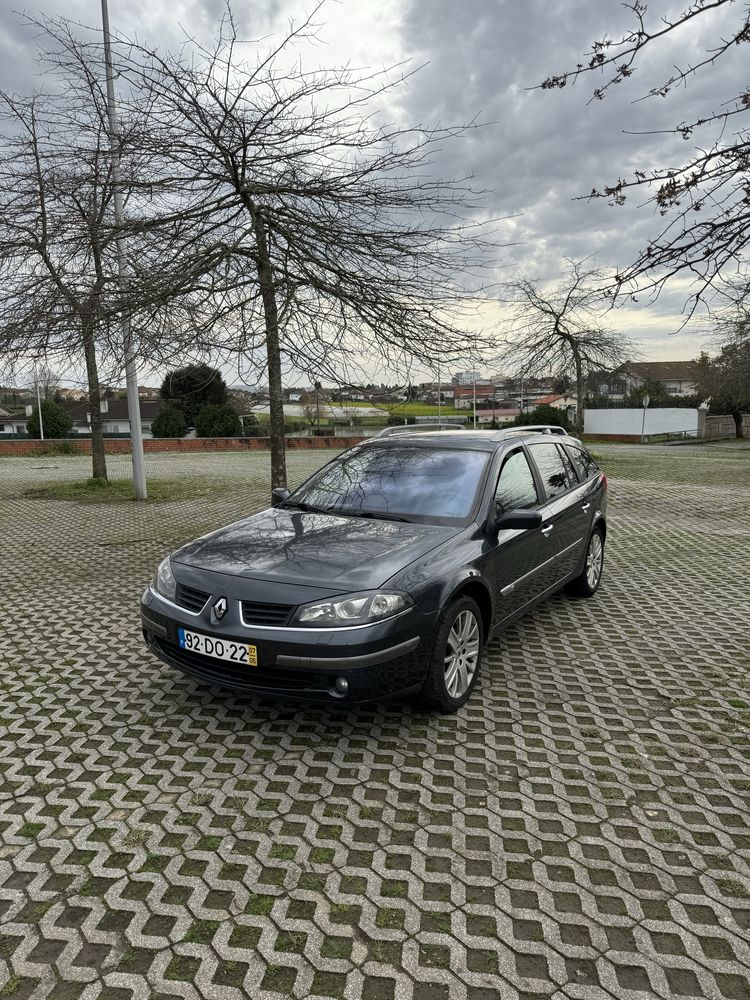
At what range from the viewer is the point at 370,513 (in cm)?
444

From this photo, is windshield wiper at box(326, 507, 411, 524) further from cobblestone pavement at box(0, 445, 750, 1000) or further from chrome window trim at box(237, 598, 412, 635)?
cobblestone pavement at box(0, 445, 750, 1000)

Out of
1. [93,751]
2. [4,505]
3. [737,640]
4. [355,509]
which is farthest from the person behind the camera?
[4,505]

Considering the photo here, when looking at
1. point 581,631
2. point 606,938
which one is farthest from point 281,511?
point 606,938

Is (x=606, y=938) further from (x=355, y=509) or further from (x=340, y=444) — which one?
(x=340, y=444)

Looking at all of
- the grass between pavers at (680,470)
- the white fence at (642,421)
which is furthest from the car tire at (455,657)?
the white fence at (642,421)

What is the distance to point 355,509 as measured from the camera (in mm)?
4543

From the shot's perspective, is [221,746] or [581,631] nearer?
[221,746]

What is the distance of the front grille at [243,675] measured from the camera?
3.32m

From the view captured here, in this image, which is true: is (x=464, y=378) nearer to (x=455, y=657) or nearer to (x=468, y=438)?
(x=468, y=438)

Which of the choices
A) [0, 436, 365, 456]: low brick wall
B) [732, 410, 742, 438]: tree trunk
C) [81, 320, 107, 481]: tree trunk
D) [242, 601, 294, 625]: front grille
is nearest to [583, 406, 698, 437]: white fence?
[732, 410, 742, 438]: tree trunk

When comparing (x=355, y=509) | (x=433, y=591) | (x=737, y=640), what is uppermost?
(x=355, y=509)

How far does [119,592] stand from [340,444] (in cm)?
3558

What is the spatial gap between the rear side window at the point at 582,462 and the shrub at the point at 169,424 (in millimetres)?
38118

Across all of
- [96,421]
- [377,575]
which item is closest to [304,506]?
[377,575]
